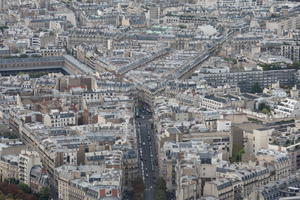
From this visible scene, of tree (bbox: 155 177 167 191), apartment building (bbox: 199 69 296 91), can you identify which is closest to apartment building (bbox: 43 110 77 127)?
tree (bbox: 155 177 167 191)

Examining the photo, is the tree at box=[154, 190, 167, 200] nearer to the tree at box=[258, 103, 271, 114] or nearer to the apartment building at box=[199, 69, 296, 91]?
the tree at box=[258, 103, 271, 114]

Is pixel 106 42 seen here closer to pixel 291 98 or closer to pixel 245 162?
pixel 291 98

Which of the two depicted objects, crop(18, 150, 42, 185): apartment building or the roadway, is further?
crop(18, 150, 42, 185): apartment building

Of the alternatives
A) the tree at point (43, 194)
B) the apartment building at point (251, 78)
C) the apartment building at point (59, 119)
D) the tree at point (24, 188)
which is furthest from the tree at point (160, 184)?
the apartment building at point (251, 78)

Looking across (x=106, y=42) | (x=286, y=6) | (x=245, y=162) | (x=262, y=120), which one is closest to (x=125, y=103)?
(x=262, y=120)

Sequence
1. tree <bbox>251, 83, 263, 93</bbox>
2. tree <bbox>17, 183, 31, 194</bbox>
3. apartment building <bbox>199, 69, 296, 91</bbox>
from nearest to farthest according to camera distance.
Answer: tree <bbox>17, 183, 31, 194</bbox>, tree <bbox>251, 83, 263, 93</bbox>, apartment building <bbox>199, 69, 296, 91</bbox>

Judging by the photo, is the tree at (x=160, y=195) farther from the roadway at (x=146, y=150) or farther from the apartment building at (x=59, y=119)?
the apartment building at (x=59, y=119)

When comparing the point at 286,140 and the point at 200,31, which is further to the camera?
the point at 200,31

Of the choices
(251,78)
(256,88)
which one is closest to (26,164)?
(256,88)
